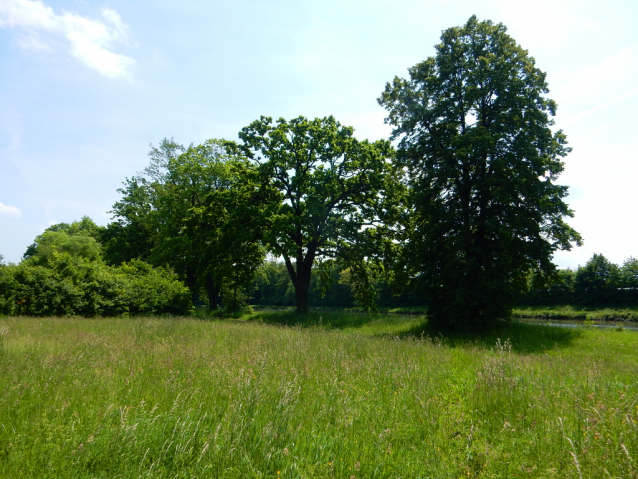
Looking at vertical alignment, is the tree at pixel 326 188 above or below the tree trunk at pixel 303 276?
above

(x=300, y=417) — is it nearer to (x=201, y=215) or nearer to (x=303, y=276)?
(x=303, y=276)

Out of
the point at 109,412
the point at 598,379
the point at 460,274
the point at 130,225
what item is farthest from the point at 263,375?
the point at 130,225

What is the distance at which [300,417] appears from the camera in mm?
4480

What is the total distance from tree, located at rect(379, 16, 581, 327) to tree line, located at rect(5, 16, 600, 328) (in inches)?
2.4

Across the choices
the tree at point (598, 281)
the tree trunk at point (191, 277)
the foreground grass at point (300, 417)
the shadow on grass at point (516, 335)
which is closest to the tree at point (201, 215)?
the tree trunk at point (191, 277)

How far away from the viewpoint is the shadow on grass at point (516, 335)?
14.4 m

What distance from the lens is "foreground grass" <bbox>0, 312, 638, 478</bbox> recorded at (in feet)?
11.3

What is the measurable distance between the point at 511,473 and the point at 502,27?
21.0 m

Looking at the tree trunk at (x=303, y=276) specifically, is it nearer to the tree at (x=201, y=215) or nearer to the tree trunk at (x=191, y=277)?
the tree at (x=201, y=215)

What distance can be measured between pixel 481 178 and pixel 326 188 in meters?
9.09

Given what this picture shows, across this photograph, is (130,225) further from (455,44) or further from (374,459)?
(374,459)

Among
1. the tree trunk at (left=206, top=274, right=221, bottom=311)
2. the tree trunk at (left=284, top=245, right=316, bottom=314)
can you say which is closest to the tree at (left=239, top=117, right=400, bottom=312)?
the tree trunk at (left=284, top=245, right=316, bottom=314)

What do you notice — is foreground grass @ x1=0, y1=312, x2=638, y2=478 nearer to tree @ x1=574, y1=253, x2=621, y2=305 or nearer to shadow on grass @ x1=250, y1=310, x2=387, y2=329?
shadow on grass @ x1=250, y1=310, x2=387, y2=329

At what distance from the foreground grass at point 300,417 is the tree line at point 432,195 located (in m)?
9.22
